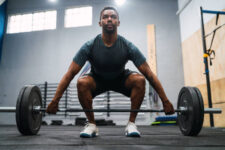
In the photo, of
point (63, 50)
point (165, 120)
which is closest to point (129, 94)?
point (165, 120)

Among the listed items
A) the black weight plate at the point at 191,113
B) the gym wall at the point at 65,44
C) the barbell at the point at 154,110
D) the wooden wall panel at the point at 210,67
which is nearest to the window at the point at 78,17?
the gym wall at the point at 65,44

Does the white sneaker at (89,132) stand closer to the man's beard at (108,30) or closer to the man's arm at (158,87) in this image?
the man's arm at (158,87)

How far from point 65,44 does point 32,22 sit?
1460mm

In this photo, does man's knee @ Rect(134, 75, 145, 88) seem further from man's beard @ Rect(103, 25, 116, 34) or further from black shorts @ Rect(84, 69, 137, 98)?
man's beard @ Rect(103, 25, 116, 34)

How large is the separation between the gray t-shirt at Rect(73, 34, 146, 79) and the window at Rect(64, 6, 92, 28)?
4.57 m

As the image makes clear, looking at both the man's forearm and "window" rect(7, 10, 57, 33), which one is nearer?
the man's forearm

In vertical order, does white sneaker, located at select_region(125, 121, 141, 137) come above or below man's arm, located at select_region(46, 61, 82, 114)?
below

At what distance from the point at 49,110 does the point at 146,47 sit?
4.56m

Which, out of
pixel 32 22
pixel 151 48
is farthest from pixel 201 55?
pixel 32 22

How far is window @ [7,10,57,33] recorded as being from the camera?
6.56m

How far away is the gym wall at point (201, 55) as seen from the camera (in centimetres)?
352

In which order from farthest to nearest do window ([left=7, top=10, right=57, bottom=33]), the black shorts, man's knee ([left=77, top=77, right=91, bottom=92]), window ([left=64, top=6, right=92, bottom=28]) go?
1. window ([left=7, top=10, right=57, bottom=33])
2. window ([left=64, top=6, right=92, bottom=28])
3. the black shorts
4. man's knee ([left=77, top=77, right=91, bottom=92])

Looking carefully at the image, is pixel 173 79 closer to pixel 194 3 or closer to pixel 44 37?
pixel 194 3

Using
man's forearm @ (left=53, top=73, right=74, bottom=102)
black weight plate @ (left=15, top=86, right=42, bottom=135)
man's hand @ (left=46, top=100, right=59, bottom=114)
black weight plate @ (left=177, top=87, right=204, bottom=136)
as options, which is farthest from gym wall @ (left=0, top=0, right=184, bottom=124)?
man's hand @ (left=46, top=100, right=59, bottom=114)
